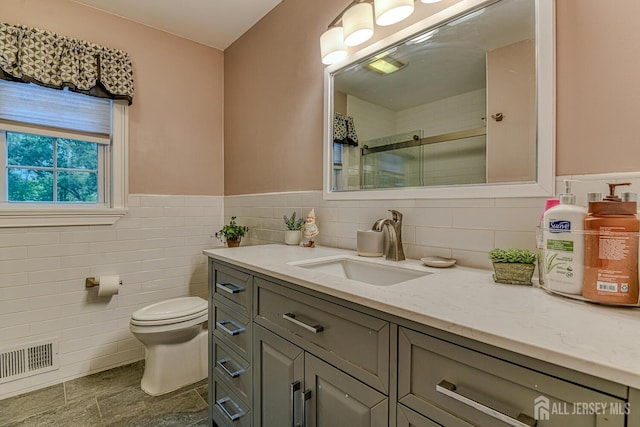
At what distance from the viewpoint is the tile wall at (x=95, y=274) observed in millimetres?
1906

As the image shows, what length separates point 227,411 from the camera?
1.42 metres

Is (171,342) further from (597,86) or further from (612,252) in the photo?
(597,86)

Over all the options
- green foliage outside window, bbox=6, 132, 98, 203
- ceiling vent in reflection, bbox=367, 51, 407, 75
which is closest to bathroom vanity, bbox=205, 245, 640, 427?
ceiling vent in reflection, bbox=367, 51, 407, 75

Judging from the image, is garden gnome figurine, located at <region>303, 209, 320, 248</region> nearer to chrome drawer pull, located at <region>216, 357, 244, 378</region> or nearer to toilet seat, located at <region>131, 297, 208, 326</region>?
chrome drawer pull, located at <region>216, 357, 244, 378</region>


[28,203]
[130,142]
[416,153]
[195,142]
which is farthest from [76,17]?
[416,153]

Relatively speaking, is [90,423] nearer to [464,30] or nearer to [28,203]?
[28,203]

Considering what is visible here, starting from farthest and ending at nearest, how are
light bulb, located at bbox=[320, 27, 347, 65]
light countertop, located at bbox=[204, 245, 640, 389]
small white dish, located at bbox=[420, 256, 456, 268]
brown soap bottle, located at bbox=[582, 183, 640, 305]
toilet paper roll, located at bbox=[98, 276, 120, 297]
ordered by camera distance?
toilet paper roll, located at bbox=[98, 276, 120, 297]
light bulb, located at bbox=[320, 27, 347, 65]
small white dish, located at bbox=[420, 256, 456, 268]
brown soap bottle, located at bbox=[582, 183, 640, 305]
light countertop, located at bbox=[204, 245, 640, 389]

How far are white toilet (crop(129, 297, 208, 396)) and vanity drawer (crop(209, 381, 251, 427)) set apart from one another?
1.61 ft

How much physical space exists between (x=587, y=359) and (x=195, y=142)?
271 centimetres

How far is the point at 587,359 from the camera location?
46 centimetres

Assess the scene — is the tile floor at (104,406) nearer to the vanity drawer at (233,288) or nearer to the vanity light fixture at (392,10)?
the vanity drawer at (233,288)

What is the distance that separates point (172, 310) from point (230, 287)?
2.63 feet

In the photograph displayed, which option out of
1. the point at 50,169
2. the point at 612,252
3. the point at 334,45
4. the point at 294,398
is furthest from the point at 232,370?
the point at 50,169

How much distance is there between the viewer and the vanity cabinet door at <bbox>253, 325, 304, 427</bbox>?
101 cm
